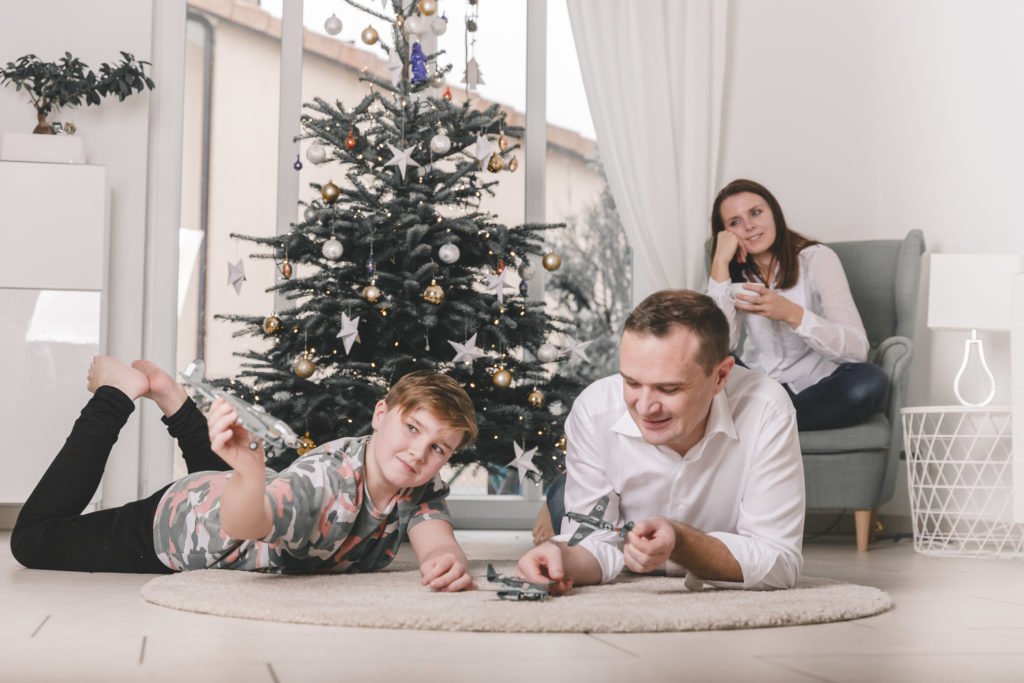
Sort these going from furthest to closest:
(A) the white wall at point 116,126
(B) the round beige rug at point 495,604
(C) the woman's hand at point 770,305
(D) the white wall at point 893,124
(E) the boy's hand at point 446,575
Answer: (A) the white wall at point 116,126 < (D) the white wall at point 893,124 < (C) the woman's hand at point 770,305 < (E) the boy's hand at point 446,575 < (B) the round beige rug at point 495,604

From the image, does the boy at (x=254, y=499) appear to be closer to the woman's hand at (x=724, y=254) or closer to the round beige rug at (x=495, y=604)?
the round beige rug at (x=495, y=604)

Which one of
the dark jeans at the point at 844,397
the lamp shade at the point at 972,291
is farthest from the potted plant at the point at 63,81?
the lamp shade at the point at 972,291

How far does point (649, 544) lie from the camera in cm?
185

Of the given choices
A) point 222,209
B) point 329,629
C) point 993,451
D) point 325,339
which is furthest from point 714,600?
point 222,209

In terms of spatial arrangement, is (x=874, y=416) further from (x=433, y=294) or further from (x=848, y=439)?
(x=433, y=294)

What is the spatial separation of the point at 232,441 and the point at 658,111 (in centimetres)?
310

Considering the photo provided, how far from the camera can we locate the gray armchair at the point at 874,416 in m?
3.65

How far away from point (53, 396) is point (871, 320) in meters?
2.79

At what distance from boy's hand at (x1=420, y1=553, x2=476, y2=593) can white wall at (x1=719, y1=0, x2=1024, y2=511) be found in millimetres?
2381

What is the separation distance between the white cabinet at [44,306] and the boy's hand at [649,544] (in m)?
2.64

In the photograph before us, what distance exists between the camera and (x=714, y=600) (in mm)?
2023

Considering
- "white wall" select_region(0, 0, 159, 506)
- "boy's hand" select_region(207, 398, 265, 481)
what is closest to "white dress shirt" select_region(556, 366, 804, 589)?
"boy's hand" select_region(207, 398, 265, 481)

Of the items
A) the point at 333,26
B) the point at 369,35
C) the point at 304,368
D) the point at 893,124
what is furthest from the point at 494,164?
the point at 893,124

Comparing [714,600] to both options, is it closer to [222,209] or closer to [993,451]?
[993,451]
